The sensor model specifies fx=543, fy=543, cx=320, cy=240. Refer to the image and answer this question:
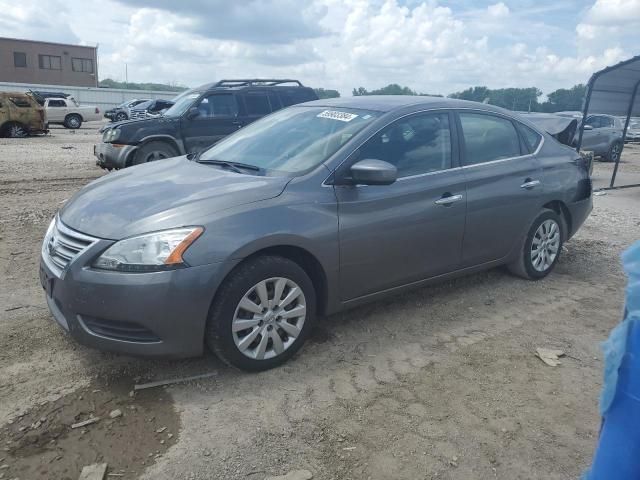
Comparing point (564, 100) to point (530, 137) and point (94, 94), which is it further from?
point (94, 94)

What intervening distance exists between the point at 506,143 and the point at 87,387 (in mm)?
3892

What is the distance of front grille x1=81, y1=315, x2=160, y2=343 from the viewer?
3.05m

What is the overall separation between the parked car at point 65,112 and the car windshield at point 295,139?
2633 cm

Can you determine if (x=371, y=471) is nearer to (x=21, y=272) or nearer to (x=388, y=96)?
(x=388, y=96)

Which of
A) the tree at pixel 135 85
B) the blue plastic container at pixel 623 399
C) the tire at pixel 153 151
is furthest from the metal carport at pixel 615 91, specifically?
the tree at pixel 135 85

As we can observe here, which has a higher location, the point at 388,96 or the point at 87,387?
the point at 388,96

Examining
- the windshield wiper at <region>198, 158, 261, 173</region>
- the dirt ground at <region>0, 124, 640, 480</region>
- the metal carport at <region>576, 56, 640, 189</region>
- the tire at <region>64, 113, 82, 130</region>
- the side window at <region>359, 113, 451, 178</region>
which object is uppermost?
Answer: the metal carport at <region>576, 56, 640, 189</region>

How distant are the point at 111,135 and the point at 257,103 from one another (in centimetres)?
280

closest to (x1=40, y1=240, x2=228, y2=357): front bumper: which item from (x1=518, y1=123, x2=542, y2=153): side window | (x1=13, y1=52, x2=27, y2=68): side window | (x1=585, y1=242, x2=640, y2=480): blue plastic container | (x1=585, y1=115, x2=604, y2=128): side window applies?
(x1=585, y1=242, x2=640, y2=480): blue plastic container

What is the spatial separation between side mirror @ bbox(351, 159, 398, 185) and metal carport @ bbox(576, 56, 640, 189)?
7429mm

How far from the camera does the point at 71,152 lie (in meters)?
15.7

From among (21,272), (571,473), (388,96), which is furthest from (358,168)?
(21,272)

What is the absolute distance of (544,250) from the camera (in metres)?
5.29

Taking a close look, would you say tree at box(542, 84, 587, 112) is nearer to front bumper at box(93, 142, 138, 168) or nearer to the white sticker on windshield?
front bumper at box(93, 142, 138, 168)
